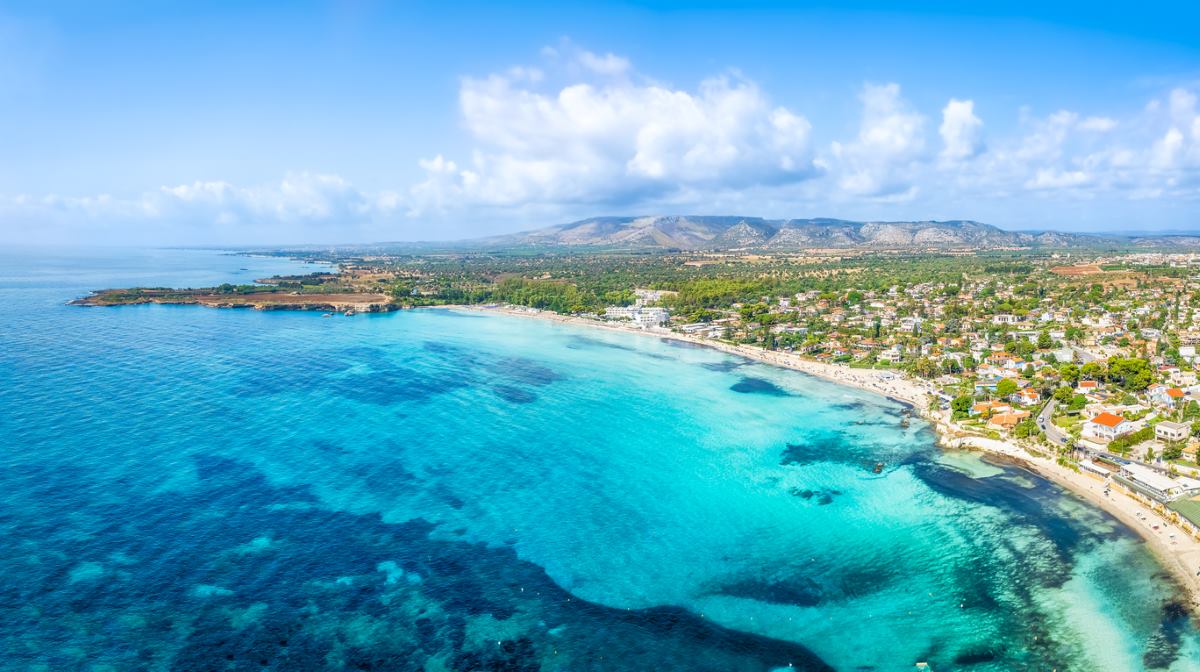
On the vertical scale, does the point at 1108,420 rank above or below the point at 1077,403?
above

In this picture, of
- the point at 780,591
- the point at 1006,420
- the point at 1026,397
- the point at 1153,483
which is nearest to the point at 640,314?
the point at 1026,397

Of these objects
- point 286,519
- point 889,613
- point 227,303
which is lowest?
point 889,613

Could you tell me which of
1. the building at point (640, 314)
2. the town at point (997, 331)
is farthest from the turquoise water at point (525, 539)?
the building at point (640, 314)

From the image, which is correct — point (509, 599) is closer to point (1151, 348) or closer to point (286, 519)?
point (286, 519)

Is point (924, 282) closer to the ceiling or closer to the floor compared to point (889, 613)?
closer to the ceiling

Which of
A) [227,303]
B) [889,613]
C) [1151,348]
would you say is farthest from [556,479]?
[227,303]

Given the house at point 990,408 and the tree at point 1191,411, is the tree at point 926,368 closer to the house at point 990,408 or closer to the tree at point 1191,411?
the house at point 990,408

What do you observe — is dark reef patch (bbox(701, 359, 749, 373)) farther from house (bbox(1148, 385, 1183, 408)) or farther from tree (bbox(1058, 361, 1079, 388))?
house (bbox(1148, 385, 1183, 408))

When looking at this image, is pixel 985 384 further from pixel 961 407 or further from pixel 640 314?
pixel 640 314
